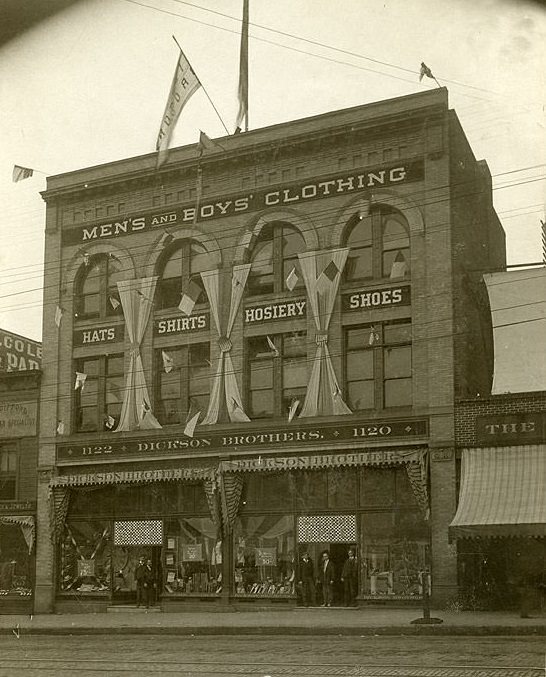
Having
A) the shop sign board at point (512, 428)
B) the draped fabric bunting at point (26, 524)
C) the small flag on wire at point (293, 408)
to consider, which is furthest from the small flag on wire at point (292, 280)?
the draped fabric bunting at point (26, 524)

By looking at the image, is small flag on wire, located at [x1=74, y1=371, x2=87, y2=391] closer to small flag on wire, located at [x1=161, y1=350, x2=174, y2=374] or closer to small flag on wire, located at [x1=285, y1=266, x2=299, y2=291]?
small flag on wire, located at [x1=161, y1=350, x2=174, y2=374]

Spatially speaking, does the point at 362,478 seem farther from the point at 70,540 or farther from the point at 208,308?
the point at 70,540

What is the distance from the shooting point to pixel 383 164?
88.4 feet

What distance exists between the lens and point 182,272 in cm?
2978

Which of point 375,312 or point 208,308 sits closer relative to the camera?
point 375,312

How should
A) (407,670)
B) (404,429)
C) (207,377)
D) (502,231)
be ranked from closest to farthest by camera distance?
(407,670), (404,429), (207,377), (502,231)

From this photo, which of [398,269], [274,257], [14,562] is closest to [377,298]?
[398,269]

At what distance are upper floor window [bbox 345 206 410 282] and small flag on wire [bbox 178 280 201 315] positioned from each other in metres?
4.80

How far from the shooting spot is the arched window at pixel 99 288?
3081 centimetres

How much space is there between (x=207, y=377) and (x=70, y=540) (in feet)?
21.3

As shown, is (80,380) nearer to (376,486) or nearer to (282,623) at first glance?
(376,486)

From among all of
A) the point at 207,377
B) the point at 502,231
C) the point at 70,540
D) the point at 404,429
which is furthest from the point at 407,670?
the point at 502,231

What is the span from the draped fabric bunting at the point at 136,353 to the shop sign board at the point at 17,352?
5957 mm

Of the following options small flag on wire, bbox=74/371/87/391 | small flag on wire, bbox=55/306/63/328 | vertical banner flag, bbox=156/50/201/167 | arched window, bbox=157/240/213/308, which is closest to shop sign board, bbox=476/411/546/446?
arched window, bbox=157/240/213/308
